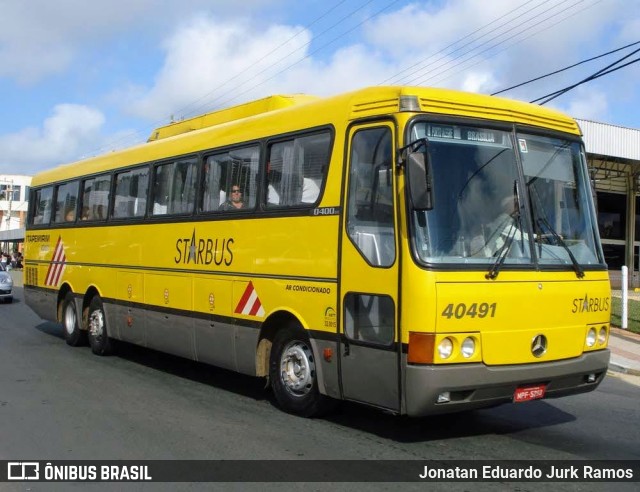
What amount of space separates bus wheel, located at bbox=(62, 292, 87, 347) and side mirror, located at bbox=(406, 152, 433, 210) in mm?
8542

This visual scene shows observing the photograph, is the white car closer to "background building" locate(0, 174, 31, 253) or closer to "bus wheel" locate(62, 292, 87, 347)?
"bus wheel" locate(62, 292, 87, 347)

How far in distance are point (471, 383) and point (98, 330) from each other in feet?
25.3

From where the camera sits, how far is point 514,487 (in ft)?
16.2

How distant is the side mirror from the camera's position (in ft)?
17.3

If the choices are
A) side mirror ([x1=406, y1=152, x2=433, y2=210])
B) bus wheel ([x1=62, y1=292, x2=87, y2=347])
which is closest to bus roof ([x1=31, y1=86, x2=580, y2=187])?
side mirror ([x1=406, y1=152, x2=433, y2=210])

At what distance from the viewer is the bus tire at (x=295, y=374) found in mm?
6672

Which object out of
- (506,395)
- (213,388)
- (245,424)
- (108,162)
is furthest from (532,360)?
(108,162)

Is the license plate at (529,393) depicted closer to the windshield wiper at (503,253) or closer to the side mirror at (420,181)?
the windshield wiper at (503,253)

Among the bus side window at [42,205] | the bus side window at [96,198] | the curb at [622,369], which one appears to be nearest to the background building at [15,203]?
the bus side window at [42,205]

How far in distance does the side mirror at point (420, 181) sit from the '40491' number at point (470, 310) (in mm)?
832

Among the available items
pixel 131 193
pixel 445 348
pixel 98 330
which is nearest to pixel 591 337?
pixel 445 348

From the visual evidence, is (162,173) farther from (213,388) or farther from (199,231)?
(213,388)

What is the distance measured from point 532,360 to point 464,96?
241cm

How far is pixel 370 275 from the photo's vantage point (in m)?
5.80
